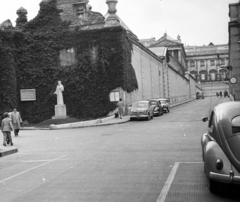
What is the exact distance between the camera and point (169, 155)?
41.6 feet

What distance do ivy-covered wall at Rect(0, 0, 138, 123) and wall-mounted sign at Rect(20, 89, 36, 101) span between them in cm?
33

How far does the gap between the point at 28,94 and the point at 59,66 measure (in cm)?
431

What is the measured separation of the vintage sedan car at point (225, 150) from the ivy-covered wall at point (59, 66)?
3067cm

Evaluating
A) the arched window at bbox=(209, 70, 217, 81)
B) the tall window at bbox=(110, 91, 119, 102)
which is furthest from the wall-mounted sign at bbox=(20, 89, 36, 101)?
the arched window at bbox=(209, 70, 217, 81)

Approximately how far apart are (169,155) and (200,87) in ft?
423

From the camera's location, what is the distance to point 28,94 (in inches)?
1580

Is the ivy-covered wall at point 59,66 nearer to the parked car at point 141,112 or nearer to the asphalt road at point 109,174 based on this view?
the parked car at point 141,112

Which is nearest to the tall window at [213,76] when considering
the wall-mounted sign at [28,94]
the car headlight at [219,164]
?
the wall-mounted sign at [28,94]

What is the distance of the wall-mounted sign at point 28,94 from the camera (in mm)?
40062

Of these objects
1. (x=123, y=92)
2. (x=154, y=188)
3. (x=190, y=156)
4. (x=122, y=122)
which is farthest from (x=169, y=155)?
(x=123, y=92)

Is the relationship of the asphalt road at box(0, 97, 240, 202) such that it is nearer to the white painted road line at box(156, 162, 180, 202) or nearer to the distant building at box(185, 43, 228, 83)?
the white painted road line at box(156, 162, 180, 202)

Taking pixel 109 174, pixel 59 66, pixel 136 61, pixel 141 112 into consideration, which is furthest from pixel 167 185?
pixel 136 61

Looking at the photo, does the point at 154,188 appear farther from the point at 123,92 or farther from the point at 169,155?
the point at 123,92

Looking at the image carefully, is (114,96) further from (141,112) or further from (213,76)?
(213,76)
